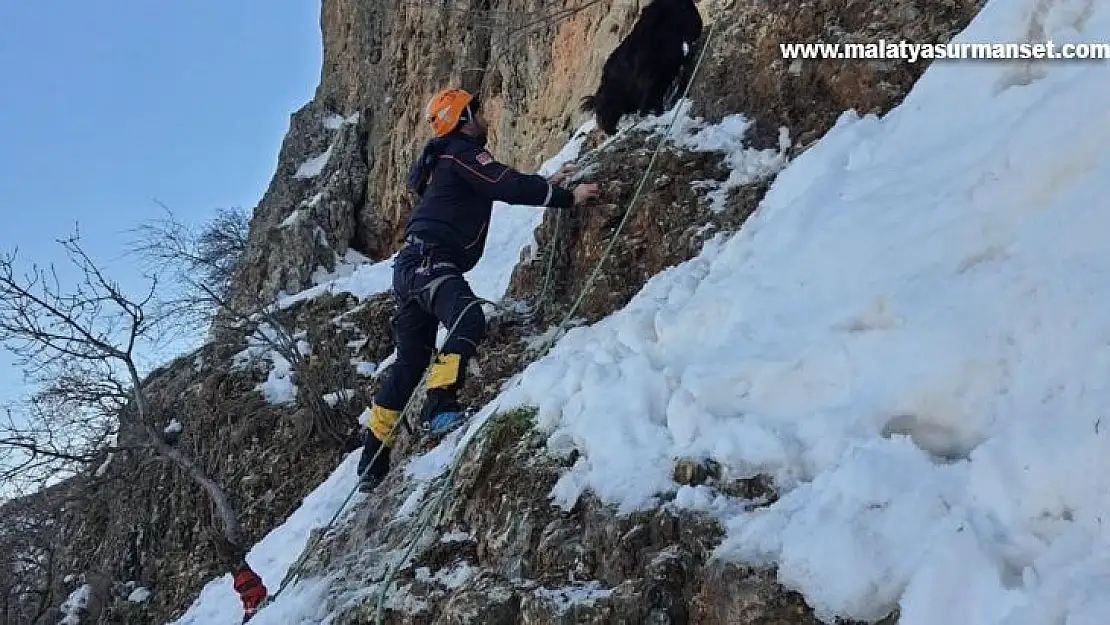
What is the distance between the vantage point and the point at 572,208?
5434mm

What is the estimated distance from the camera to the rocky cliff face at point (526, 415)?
2.57 meters

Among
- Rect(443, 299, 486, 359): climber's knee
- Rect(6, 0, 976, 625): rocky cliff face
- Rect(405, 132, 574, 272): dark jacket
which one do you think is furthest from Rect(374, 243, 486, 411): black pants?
Rect(6, 0, 976, 625): rocky cliff face

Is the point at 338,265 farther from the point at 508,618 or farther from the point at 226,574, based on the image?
the point at 508,618

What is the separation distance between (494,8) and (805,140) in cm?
1105

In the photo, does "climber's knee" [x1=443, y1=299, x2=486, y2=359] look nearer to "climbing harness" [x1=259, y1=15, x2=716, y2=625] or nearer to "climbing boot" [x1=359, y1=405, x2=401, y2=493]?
"climbing harness" [x1=259, y1=15, x2=716, y2=625]

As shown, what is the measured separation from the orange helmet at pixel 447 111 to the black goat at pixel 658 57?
59.7 inches

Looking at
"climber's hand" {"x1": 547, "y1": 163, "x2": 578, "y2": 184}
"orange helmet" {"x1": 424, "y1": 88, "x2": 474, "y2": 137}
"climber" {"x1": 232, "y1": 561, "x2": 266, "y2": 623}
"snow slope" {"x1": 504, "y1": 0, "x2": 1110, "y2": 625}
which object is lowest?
"climber" {"x1": 232, "y1": 561, "x2": 266, "y2": 623}

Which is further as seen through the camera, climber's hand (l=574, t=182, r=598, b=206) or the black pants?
climber's hand (l=574, t=182, r=598, b=206)

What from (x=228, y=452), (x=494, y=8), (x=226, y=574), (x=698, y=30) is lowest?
(x=226, y=574)

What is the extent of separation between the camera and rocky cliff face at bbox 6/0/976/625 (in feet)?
8.45

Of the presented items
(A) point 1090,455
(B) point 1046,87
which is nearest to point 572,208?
(B) point 1046,87

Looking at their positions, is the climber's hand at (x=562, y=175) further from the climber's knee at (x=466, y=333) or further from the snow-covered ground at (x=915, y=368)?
the snow-covered ground at (x=915, y=368)

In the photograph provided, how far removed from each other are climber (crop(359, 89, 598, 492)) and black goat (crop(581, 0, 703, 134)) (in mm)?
Answer: 1173

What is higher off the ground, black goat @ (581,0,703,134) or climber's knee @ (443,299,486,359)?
black goat @ (581,0,703,134)
